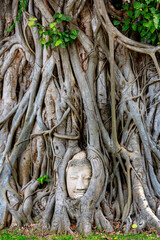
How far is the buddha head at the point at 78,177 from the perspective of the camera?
3547 mm

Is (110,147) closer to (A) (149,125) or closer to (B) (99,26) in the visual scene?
(A) (149,125)

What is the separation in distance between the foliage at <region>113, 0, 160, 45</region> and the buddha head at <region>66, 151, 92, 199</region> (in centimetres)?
214

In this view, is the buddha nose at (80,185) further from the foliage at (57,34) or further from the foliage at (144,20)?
the foliage at (144,20)

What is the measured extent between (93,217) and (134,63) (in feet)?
8.38

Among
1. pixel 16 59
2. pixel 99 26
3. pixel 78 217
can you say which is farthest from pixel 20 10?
pixel 78 217

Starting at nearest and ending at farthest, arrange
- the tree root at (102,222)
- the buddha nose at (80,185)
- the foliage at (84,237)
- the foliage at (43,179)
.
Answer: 1. the foliage at (84,237)
2. the tree root at (102,222)
3. the buddha nose at (80,185)
4. the foliage at (43,179)

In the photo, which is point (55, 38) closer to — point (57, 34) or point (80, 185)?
point (57, 34)

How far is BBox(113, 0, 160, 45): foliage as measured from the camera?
3.75m

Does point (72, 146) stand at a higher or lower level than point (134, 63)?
lower

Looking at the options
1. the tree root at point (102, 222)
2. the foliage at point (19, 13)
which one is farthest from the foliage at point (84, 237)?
the foliage at point (19, 13)

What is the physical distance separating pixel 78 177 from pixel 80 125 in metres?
0.89

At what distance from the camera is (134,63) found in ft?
14.4

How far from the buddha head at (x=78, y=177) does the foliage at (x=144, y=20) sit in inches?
84.4

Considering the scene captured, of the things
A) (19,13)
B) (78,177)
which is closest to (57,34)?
(19,13)
